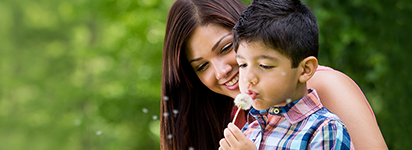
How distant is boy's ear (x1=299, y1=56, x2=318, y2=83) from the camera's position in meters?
1.08

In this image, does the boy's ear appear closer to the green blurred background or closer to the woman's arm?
the woman's arm

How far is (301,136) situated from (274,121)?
0.13 m

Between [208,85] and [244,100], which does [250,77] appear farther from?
[208,85]

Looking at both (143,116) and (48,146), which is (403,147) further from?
(48,146)

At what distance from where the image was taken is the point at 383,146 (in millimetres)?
1257

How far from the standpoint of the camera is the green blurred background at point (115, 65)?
9.27 feet

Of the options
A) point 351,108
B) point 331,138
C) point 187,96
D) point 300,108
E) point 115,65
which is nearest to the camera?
point 331,138

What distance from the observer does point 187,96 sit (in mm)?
2072

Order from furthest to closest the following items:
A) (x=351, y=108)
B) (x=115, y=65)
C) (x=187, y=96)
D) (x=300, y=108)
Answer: (x=115, y=65)
(x=187, y=96)
(x=351, y=108)
(x=300, y=108)

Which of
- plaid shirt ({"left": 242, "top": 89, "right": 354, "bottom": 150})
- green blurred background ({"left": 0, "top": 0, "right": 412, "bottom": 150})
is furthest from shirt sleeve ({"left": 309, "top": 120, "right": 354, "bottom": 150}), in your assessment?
green blurred background ({"left": 0, "top": 0, "right": 412, "bottom": 150})

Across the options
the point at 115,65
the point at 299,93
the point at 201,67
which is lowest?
the point at 299,93

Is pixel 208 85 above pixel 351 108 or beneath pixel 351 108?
above

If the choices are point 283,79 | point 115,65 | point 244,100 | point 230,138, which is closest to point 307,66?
point 283,79

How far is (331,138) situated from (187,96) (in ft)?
3.80
